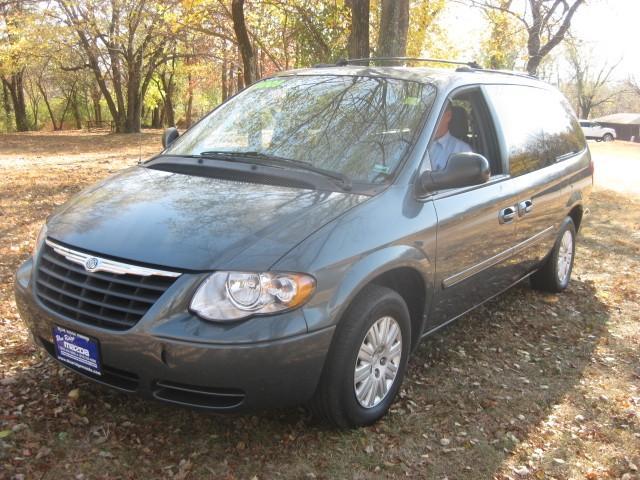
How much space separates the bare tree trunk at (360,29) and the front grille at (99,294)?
752 cm

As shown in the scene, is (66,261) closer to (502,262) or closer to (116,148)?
(502,262)

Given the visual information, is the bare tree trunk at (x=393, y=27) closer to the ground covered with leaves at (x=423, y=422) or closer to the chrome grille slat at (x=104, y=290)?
the ground covered with leaves at (x=423, y=422)

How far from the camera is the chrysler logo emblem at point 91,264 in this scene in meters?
2.79

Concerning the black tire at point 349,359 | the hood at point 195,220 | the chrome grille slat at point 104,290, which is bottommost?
the black tire at point 349,359

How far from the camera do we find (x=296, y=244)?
277 centimetres

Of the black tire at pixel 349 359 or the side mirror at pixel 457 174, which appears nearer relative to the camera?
the black tire at pixel 349 359

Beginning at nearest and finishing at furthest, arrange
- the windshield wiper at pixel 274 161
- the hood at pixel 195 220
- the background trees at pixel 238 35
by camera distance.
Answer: the hood at pixel 195 220 < the windshield wiper at pixel 274 161 < the background trees at pixel 238 35

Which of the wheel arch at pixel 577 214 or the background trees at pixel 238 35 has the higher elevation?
the background trees at pixel 238 35

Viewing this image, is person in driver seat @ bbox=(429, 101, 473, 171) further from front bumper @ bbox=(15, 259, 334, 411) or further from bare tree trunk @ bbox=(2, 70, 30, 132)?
bare tree trunk @ bbox=(2, 70, 30, 132)

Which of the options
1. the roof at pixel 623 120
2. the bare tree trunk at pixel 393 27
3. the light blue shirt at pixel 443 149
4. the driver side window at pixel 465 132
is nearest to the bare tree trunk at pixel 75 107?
the bare tree trunk at pixel 393 27

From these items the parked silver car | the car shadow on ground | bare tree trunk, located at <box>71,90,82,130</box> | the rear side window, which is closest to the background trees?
the rear side window

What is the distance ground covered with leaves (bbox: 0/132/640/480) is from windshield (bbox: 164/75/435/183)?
55.8 inches

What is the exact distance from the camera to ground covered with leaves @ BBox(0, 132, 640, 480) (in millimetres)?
2943

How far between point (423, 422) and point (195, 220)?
1.70 m
